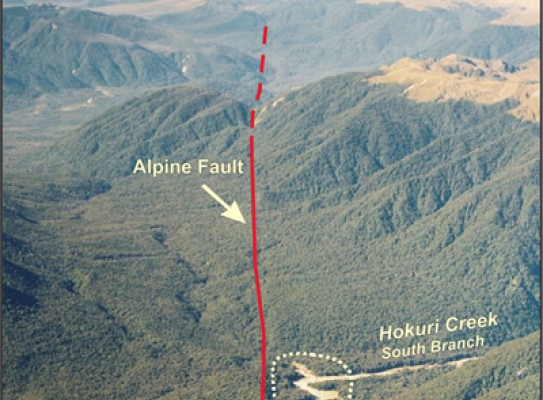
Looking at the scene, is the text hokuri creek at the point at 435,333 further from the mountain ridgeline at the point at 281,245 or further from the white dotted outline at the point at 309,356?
the white dotted outline at the point at 309,356

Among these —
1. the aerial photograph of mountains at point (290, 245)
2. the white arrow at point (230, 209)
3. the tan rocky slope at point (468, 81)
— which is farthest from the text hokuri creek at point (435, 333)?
the tan rocky slope at point (468, 81)

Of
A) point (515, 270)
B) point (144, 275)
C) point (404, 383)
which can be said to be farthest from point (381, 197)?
point (404, 383)

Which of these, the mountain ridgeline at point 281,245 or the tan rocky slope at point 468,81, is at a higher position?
the tan rocky slope at point 468,81

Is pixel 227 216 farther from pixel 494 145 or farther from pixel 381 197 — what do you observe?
pixel 494 145

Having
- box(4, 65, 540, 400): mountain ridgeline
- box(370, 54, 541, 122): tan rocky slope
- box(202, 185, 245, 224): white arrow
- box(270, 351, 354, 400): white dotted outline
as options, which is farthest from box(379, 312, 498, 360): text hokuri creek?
box(370, 54, 541, 122): tan rocky slope

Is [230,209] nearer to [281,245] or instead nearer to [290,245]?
[281,245]
